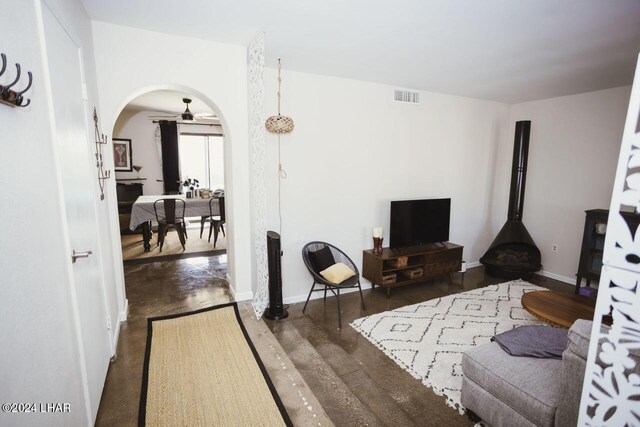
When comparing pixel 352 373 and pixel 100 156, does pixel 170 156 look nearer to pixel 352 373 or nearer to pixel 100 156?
pixel 100 156

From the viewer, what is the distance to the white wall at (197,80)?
2787 mm

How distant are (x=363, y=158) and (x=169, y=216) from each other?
348cm

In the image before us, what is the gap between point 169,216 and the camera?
5.43 m

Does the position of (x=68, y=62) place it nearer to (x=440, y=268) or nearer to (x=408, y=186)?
(x=408, y=186)

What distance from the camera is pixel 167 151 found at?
784 centimetres

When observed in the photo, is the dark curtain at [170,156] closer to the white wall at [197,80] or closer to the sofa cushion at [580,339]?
the white wall at [197,80]

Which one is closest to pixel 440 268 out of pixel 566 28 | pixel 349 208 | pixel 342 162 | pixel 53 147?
pixel 349 208

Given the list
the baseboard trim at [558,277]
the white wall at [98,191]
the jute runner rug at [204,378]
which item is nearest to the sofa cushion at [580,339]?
the jute runner rug at [204,378]

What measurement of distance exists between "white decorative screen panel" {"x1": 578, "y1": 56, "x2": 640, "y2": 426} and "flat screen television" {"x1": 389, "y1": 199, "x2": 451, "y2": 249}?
3.06 m

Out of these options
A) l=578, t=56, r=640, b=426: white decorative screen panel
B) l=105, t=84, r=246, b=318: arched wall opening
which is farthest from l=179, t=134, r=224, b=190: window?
l=578, t=56, r=640, b=426: white decorative screen panel

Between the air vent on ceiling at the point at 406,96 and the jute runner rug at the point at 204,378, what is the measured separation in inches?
137

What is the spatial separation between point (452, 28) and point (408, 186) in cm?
239

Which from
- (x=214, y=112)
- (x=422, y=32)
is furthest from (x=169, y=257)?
(x=422, y=32)

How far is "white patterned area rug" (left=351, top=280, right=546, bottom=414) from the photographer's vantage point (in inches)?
101
